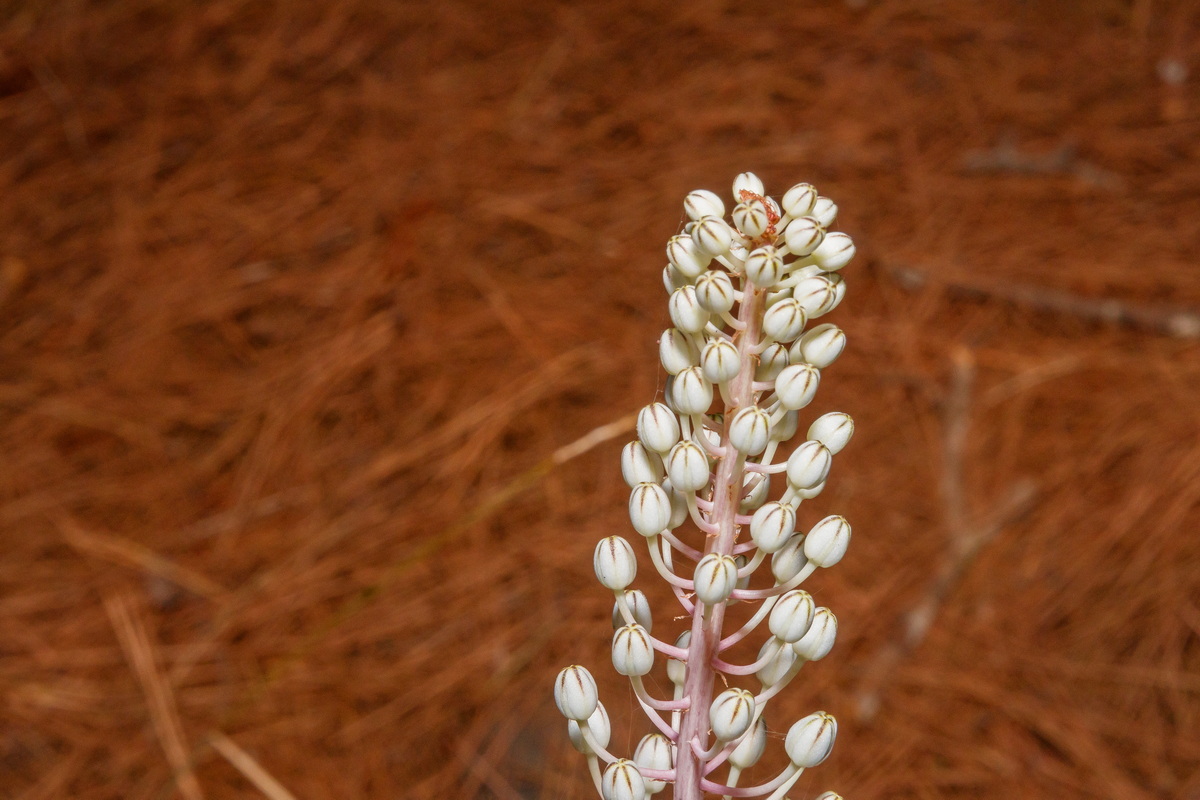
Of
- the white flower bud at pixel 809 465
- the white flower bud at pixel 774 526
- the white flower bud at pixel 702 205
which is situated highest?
the white flower bud at pixel 702 205

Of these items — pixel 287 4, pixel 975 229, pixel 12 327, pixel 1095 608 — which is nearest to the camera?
pixel 1095 608

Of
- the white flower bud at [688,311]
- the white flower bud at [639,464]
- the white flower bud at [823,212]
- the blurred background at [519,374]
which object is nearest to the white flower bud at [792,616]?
the white flower bud at [639,464]

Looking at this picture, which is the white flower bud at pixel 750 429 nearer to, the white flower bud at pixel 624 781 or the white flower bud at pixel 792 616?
the white flower bud at pixel 792 616

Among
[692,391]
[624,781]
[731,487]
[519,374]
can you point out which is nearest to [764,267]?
[692,391]

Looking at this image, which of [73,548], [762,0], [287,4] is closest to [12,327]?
[73,548]

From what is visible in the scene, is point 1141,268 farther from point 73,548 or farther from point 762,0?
point 73,548

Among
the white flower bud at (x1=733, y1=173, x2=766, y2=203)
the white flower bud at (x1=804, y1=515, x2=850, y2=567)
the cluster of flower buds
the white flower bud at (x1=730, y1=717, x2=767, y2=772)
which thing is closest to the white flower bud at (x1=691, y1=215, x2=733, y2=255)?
the cluster of flower buds

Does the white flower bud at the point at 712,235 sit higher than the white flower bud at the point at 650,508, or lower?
higher
